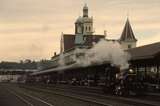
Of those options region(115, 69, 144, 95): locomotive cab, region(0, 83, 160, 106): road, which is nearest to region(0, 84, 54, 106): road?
region(0, 83, 160, 106): road

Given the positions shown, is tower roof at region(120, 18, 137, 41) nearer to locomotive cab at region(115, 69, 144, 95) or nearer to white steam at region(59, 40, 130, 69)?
white steam at region(59, 40, 130, 69)

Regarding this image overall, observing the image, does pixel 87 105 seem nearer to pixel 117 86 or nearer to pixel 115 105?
pixel 115 105

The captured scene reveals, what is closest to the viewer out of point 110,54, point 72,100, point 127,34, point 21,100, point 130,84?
point 72,100

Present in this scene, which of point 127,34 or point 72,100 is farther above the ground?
point 127,34

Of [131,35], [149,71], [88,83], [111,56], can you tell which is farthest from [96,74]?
[131,35]

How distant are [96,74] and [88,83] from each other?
2.10 metres

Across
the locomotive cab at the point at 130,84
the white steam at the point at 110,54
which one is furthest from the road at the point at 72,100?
the white steam at the point at 110,54

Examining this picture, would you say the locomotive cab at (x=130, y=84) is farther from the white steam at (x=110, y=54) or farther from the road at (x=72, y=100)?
the white steam at (x=110, y=54)

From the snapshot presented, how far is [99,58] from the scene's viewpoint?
192ft

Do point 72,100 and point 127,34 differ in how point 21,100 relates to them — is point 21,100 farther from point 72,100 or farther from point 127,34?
point 127,34

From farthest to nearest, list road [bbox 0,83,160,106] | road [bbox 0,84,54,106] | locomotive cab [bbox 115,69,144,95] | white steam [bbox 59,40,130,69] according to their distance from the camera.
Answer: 1. white steam [bbox 59,40,130,69]
2. locomotive cab [bbox 115,69,144,95]
3. road [bbox 0,84,54,106]
4. road [bbox 0,83,160,106]

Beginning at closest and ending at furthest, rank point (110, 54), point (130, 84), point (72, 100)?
point (72, 100), point (130, 84), point (110, 54)

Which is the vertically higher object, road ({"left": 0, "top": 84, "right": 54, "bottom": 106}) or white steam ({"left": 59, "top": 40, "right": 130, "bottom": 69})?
white steam ({"left": 59, "top": 40, "right": 130, "bottom": 69})

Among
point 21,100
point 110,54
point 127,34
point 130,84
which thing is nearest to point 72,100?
point 21,100
